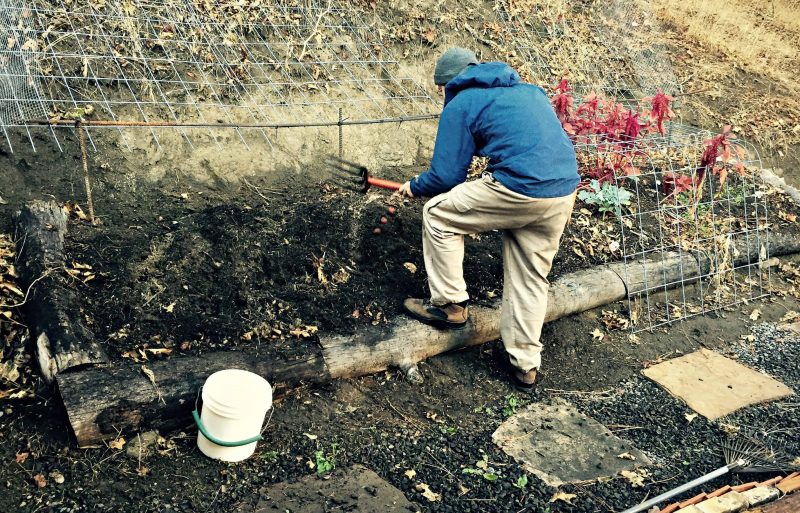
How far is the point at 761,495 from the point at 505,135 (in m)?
2.21

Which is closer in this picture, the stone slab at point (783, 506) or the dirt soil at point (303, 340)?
the dirt soil at point (303, 340)

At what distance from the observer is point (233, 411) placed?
10.00 ft

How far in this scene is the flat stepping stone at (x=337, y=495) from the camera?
3.01 m

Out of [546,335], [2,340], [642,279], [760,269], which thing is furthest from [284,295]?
[760,269]

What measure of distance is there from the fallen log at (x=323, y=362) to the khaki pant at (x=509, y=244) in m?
0.31

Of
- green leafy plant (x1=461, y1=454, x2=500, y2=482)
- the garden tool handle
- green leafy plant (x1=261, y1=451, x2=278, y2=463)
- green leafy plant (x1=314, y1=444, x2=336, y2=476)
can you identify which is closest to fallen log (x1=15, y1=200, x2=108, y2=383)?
green leafy plant (x1=261, y1=451, x2=278, y2=463)

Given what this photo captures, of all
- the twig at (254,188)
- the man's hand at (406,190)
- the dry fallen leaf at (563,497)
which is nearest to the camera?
the dry fallen leaf at (563,497)

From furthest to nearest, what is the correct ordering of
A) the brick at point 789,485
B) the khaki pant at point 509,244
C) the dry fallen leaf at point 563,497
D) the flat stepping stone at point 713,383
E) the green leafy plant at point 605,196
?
1. the green leafy plant at point 605,196
2. the flat stepping stone at point 713,383
3. the khaki pant at point 509,244
4. the brick at point 789,485
5. the dry fallen leaf at point 563,497

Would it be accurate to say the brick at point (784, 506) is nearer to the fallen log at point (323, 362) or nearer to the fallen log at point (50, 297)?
the fallen log at point (323, 362)

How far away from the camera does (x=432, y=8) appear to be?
757cm

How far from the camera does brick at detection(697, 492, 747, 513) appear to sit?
3182 mm

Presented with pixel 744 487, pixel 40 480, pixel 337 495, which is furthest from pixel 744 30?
pixel 40 480

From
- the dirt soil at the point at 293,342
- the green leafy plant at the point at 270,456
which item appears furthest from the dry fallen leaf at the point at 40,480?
the green leafy plant at the point at 270,456

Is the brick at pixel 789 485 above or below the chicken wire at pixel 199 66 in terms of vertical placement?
below
